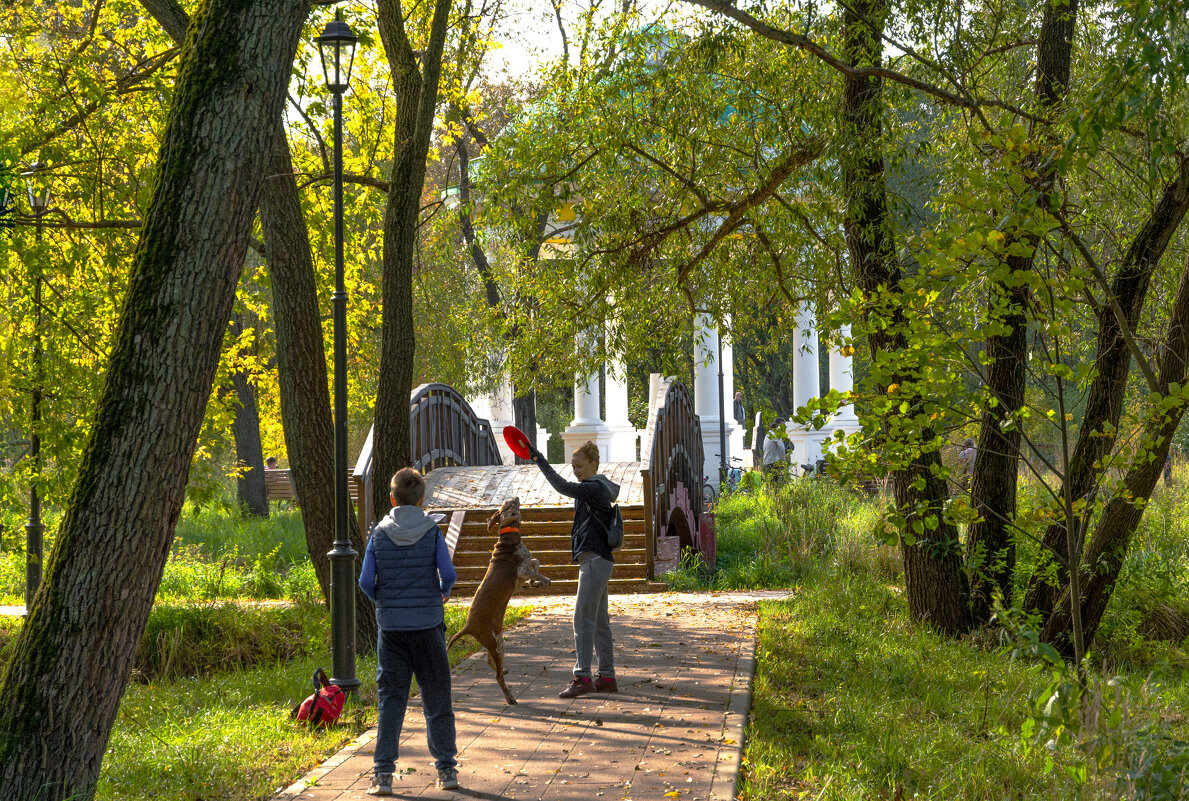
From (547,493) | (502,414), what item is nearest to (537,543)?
(547,493)

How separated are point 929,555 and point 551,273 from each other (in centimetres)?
563

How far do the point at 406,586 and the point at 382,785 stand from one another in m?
0.96

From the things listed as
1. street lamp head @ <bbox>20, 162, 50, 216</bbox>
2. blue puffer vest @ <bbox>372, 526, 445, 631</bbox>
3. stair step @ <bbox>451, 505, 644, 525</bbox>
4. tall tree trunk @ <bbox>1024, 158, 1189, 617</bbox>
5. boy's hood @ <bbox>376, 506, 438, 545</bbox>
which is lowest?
stair step @ <bbox>451, 505, 644, 525</bbox>

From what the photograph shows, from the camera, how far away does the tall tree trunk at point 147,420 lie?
476 centimetres

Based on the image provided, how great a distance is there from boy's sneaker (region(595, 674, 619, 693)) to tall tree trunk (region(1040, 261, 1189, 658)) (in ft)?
12.7

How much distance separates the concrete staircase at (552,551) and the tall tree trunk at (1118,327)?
22.5 ft

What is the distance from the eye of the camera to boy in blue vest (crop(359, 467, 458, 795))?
5.58m

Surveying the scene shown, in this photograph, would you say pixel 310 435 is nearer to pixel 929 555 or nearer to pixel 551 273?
pixel 551 273

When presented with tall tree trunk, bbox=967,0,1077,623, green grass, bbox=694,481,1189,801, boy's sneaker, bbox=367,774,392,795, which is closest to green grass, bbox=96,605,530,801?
boy's sneaker, bbox=367,774,392,795

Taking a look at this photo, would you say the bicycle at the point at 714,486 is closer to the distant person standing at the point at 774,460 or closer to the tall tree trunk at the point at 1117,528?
the distant person standing at the point at 774,460

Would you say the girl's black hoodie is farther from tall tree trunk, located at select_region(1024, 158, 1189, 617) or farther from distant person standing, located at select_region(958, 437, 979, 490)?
distant person standing, located at select_region(958, 437, 979, 490)

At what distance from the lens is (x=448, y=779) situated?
5.55m

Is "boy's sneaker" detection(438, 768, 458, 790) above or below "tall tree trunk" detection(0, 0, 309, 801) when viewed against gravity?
below

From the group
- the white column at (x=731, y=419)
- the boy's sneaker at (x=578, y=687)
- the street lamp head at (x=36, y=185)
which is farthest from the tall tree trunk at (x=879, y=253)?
the white column at (x=731, y=419)
